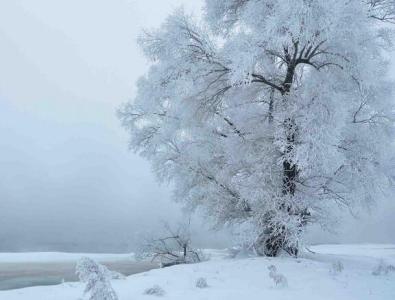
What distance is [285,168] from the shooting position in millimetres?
13016

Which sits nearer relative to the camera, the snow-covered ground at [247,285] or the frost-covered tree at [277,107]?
the snow-covered ground at [247,285]

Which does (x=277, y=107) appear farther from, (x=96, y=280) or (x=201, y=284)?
(x=96, y=280)

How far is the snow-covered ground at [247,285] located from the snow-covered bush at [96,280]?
945mm

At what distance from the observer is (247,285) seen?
28.4 feet

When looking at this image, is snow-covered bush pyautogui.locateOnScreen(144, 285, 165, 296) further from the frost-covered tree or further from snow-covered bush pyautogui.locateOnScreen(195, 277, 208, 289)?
the frost-covered tree

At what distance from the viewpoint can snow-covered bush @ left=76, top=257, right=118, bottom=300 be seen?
6438 mm

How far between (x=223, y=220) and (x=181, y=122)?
348 cm

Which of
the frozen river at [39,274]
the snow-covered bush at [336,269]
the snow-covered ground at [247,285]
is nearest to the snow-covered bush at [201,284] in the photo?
the snow-covered ground at [247,285]

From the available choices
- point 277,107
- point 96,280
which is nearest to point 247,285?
point 96,280

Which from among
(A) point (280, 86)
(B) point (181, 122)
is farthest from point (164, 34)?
(A) point (280, 86)

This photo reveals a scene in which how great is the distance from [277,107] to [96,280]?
7.87 m

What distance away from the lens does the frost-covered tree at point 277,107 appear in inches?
449

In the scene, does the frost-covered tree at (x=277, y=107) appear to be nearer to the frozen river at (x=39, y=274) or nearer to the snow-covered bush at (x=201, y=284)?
the snow-covered bush at (x=201, y=284)

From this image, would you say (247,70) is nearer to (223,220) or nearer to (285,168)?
(285,168)
